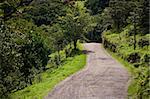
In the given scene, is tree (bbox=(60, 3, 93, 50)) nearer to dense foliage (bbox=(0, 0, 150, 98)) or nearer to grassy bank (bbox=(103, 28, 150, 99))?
dense foliage (bbox=(0, 0, 150, 98))

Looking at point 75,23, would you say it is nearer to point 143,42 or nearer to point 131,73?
point 143,42

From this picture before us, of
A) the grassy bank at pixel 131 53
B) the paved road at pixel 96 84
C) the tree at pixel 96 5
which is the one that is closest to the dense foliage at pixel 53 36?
the grassy bank at pixel 131 53

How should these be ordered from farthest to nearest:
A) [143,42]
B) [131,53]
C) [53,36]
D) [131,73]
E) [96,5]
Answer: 1. [96,5]
2. [53,36]
3. [143,42]
4. [131,53]
5. [131,73]

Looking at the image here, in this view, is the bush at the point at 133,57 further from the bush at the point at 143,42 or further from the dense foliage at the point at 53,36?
the bush at the point at 143,42

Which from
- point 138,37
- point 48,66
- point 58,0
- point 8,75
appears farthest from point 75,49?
point 58,0

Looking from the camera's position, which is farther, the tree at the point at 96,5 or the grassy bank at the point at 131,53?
the tree at the point at 96,5

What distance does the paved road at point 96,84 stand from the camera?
25.8m

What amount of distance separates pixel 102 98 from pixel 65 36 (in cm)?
3558

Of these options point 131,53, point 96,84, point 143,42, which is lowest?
point 96,84

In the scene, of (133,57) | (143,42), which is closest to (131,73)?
(133,57)

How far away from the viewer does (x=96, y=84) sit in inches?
1200

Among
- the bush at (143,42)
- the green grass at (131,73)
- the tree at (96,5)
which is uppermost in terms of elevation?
the tree at (96,5)

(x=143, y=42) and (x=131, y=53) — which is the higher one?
(x=143, y=42)

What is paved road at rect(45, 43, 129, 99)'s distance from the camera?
25.8 metres
